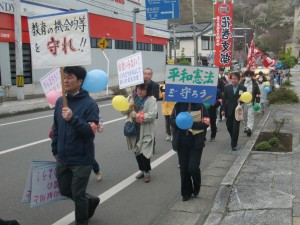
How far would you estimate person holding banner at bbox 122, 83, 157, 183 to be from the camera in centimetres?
586

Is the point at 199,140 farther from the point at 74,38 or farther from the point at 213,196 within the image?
the point at 74,38

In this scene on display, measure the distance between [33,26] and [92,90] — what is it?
89cm

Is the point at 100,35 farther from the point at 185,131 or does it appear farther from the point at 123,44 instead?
the point at 185,131

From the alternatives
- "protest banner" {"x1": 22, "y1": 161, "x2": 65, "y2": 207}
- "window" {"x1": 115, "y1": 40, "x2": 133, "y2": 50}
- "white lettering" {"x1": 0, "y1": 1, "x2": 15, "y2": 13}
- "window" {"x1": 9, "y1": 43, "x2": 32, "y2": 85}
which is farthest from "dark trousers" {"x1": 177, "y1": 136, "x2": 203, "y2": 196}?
"window" {"x1": 115, "y1": 40, "x2": 133, "y2": 50}

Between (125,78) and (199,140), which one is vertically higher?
(125,78)

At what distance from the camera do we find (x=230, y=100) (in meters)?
8.50

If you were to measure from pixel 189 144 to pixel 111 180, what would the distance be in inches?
71.0

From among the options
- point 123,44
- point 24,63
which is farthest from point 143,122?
point 123,44

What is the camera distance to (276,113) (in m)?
13.5

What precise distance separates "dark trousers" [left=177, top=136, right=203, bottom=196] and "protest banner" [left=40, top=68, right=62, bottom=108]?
1671 mm

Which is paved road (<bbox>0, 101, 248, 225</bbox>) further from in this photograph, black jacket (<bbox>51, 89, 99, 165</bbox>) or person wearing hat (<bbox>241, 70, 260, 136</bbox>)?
black jacket (<bbox>51, 89, 99, 165</bbox>)

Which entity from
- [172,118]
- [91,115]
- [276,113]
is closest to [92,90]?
[91,115]

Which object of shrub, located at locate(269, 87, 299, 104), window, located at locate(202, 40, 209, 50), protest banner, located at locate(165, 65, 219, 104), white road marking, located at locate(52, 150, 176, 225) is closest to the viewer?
white road marking, located at locate(52, 150, 176, 225)

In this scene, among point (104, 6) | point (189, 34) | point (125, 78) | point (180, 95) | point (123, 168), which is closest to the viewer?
point (180, 95)
